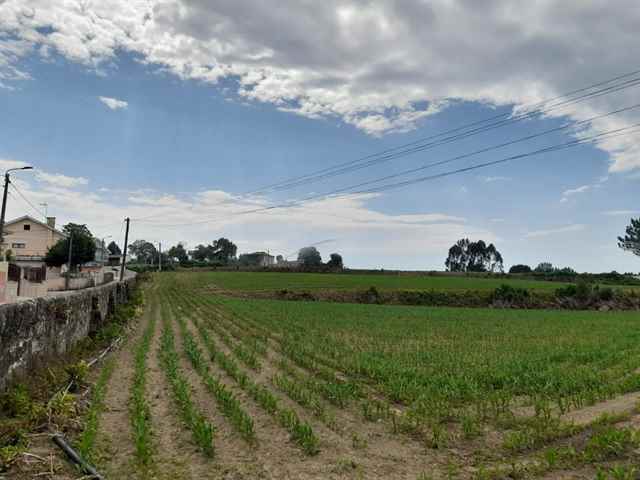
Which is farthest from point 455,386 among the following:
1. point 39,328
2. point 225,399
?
point 39,328

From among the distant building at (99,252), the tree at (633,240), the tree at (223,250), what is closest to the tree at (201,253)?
the tree at (223,250)

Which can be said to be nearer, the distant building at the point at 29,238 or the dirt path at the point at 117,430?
the dirt path at the point at 117,430

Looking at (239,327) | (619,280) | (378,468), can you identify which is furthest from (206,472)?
(619,280)

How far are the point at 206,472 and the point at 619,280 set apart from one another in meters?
94.2

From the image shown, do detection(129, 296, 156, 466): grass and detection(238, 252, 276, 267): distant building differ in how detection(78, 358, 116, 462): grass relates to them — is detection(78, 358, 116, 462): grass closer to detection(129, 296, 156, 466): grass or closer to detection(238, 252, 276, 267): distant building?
detection(129, 296, 156, 466): grass

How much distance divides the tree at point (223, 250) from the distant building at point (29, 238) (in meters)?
89.7

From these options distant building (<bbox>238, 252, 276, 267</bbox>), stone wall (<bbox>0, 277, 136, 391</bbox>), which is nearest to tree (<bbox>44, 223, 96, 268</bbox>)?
stone wall (<bbox>0, 277, 136, 391</bbox>)

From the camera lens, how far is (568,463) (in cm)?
566

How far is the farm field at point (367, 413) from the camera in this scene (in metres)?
5.83

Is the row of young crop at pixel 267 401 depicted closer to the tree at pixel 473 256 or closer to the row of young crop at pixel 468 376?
the row of young crop at pixel 468 376

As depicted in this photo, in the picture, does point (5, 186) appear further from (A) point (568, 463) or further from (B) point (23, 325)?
(A) point (568, 463)

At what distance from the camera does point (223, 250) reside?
168m

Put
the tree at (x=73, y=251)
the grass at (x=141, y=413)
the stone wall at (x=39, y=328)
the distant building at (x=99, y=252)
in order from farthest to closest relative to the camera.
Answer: the distant building at (x=99, y=252) < the tree at (x=73, y=251) < the stone wall at (x=39, y=328) < the grass at (x=141, y=413)

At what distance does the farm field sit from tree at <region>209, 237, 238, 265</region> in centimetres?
15246
